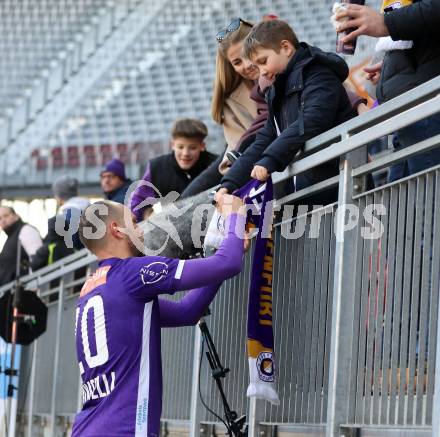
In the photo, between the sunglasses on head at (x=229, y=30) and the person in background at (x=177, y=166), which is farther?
the person in background at (x=177, y=166)

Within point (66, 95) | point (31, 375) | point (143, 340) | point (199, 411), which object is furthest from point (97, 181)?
point (143, 340)

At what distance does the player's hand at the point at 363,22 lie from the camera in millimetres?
3816

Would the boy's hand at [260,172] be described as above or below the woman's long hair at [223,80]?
below

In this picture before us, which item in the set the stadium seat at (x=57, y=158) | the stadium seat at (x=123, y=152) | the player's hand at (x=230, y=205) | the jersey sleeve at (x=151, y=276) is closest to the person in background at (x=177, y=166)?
the player's hand at (x=230, y=205)

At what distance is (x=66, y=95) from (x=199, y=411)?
19887mm

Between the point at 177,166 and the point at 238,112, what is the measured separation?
1.26 metres

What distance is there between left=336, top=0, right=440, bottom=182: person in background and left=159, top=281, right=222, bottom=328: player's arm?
879 millimetres

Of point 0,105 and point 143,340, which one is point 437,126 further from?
point 0,105

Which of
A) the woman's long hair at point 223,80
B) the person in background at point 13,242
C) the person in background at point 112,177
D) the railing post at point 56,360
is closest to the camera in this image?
the woman's long hair at point 223,80

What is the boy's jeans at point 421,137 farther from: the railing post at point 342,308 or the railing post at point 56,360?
the railing post at point 56,360

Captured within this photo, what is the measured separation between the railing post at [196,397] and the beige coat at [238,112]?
0.98 m

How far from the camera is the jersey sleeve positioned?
3.83m

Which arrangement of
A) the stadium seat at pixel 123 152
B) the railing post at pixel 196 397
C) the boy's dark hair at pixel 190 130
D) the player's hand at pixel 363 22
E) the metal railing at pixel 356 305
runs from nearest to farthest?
the metal railing at pixel 356 305, the player's hand at pixel 363 22, the railing post at pixel 196 397, the boy's dark hair at pixel 190 130, the stadium seat at pixel 123 152

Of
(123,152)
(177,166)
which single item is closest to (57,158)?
(123,152)
